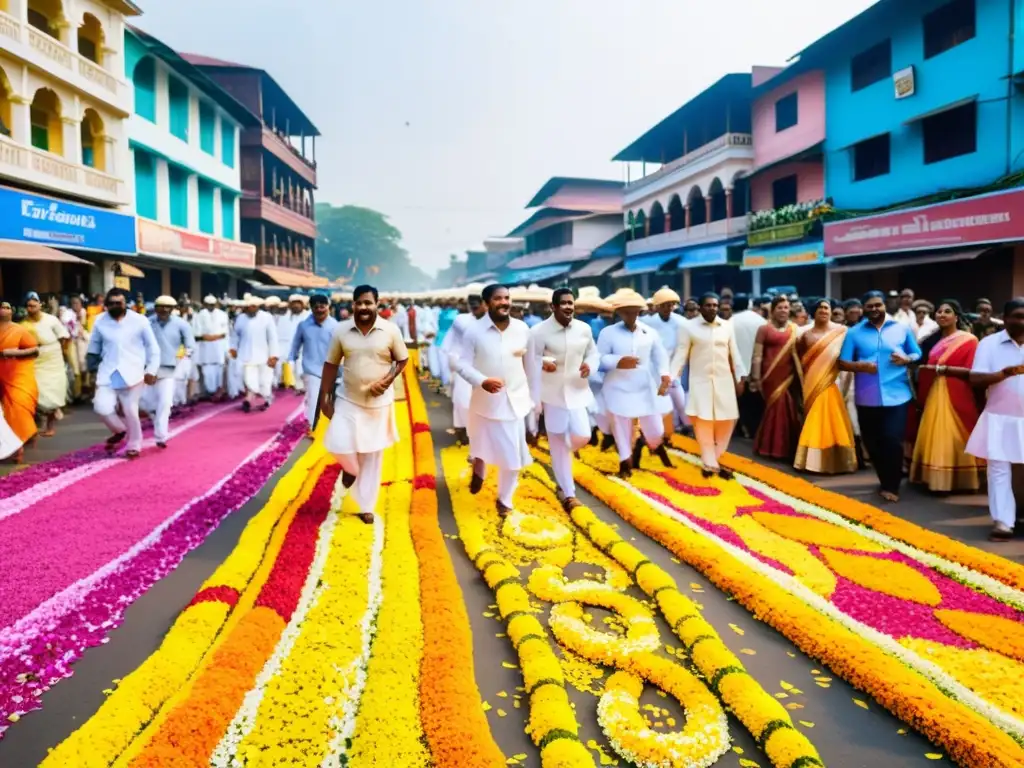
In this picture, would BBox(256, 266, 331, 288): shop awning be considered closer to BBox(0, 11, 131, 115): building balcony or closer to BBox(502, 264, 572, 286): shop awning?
BBox(502, 264, 572, 286): shop awning

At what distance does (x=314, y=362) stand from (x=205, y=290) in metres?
22.4

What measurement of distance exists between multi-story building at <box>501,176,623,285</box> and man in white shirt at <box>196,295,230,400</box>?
24.9 metres

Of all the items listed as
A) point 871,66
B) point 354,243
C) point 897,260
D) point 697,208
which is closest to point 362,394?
point 897,260

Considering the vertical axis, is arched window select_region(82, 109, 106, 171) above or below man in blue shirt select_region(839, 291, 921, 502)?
above

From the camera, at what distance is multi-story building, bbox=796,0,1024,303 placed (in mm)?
15125

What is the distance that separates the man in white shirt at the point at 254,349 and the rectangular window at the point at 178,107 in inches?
578

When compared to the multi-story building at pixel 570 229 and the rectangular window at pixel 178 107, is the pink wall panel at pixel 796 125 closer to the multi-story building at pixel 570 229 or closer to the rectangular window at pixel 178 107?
the multi-story building at pixel 570 229

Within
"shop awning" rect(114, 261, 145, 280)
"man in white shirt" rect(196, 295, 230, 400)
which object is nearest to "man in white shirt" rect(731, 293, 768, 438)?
"man in white shirt" rect(196, 295, 230, 400)

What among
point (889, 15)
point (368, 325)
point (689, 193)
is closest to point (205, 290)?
point (689, 193)

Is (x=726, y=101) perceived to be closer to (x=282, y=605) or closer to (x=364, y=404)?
(x=364, y=404)

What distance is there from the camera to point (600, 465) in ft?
27.4

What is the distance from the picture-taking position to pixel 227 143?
→ 99.9 ft

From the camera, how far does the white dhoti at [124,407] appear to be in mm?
8469

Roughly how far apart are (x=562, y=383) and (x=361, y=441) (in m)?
1.73
